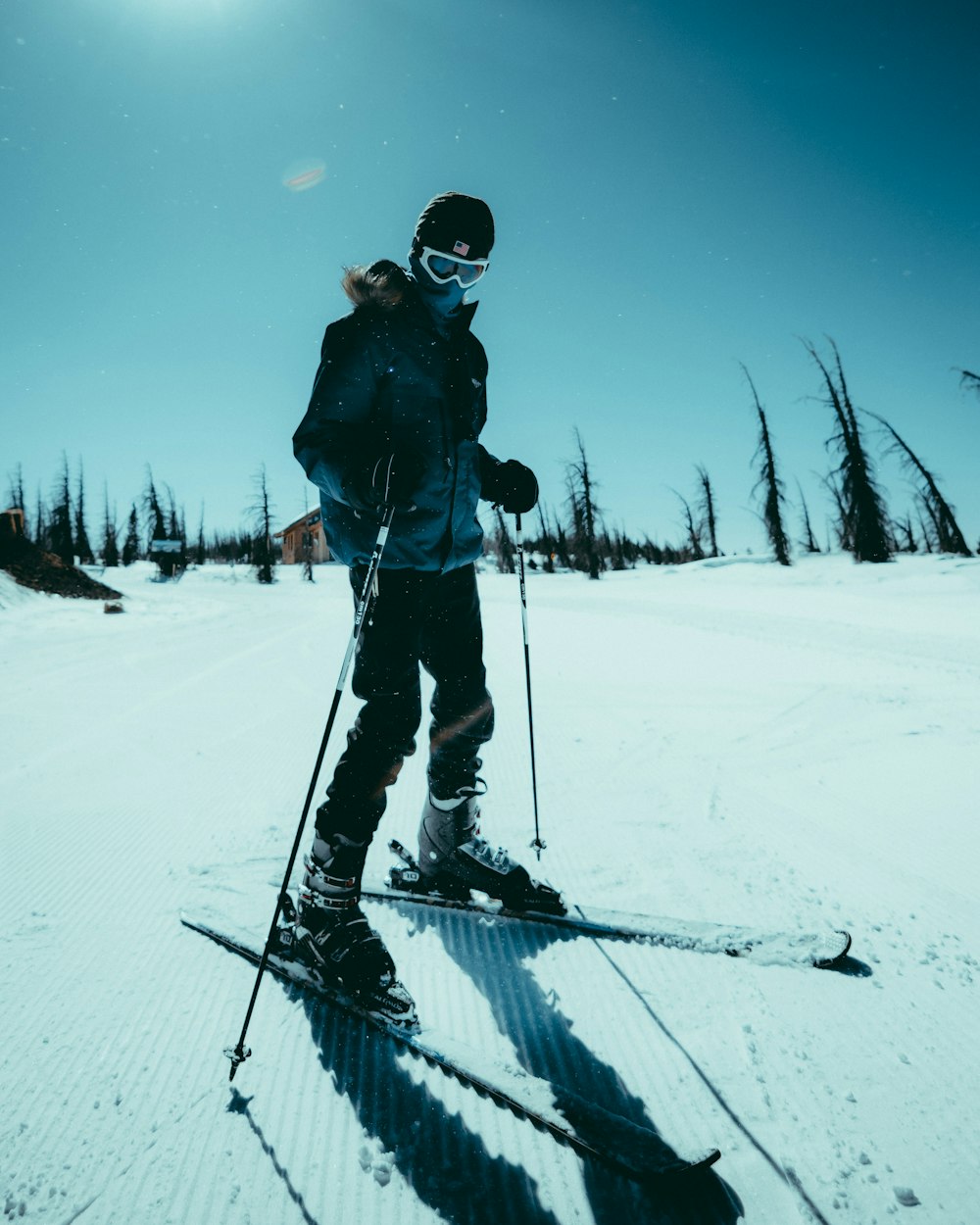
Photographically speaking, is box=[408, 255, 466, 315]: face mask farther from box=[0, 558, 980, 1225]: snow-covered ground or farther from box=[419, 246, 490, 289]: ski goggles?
box=[0, 558, 980, 1225]: snow-covered ground

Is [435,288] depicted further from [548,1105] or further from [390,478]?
[548,1105]

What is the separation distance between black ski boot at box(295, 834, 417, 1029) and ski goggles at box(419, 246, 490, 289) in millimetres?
1843

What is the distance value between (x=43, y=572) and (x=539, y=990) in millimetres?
18133

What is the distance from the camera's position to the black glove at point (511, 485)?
7.41 ft

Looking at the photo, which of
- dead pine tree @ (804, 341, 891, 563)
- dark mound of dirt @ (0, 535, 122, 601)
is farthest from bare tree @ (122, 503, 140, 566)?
dead pine tree @ (804, 341, 891, 563)

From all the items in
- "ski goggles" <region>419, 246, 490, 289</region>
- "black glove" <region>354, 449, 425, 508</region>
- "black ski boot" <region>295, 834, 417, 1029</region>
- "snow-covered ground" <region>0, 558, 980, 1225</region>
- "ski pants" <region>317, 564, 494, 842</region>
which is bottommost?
"snow-covered ground" <region>0, 558, 980, 1225</region>

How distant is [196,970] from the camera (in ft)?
5.20

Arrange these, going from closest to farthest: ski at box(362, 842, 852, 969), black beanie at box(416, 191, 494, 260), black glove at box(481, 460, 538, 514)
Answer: ski at box(362, 842, 852, 969) < black beanie at box(416, 191, 494, 260) < black glove at box(481, 460, 538, 514)

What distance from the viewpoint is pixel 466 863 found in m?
2.01

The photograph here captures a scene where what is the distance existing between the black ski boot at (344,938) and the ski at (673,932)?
0.40 metres

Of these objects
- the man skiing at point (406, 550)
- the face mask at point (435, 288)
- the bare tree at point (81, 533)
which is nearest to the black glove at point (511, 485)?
the man skiing at point (406, 550)

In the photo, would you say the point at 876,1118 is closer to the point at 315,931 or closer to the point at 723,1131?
the point at 723,1131

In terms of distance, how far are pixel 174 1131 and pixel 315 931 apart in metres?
0.51

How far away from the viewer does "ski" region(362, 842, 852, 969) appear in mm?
1573
